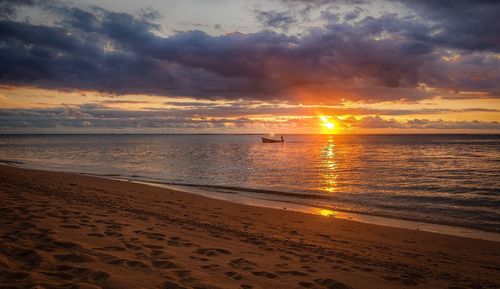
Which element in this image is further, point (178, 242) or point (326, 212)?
point (326, 212)

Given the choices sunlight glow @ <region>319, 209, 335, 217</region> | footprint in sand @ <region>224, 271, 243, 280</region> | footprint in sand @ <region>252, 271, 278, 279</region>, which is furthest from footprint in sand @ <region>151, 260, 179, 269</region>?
sunlight glow @ <region>319, 209, 335, 217</region>

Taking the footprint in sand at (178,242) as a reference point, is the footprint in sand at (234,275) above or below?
above

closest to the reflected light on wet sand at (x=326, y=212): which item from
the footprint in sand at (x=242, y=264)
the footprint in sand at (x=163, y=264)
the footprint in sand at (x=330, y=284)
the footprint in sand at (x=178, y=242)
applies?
the footprint in sand at (x=178, y=242)

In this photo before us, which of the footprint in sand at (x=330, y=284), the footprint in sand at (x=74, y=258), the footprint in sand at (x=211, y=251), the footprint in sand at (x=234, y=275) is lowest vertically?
the footprint in sand at (x=330, y=284)

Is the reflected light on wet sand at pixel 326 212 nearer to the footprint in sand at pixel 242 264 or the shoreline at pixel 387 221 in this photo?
the shoreline at pixel 387 221

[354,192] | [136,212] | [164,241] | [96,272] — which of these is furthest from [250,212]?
[354,192]

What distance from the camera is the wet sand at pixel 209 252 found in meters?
5.69

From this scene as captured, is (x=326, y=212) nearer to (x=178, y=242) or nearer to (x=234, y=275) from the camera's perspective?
(x=178, y=242)

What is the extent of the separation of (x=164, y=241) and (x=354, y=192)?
754 inches

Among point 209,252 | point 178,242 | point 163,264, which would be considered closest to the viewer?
point 163,264

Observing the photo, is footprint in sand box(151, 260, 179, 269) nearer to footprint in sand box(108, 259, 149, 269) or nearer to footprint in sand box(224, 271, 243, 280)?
footprint in sand box(108, 259, 149, 269)

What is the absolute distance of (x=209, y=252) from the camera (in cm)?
748

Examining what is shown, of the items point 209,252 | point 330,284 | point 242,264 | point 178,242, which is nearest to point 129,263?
point 209,252

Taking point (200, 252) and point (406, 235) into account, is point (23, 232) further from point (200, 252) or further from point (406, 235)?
point (406, 235)
